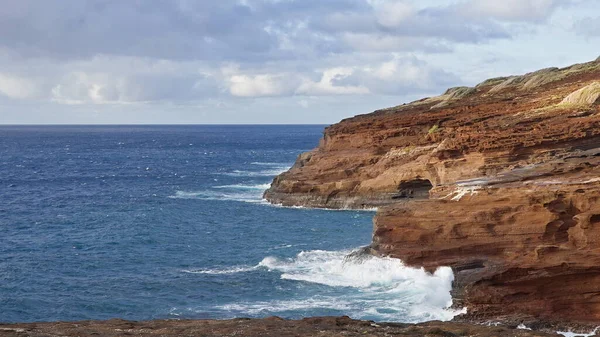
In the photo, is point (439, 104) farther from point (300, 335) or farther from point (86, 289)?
point (300, 335)

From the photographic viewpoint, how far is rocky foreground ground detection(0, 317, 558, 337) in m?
20.3

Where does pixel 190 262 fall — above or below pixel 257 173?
below

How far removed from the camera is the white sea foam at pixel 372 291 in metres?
35.1

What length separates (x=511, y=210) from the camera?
3438 centimetres

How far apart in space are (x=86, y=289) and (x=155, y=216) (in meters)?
25.3

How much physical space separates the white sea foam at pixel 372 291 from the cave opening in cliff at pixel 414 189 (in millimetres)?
19968

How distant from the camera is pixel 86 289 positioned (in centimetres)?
4053

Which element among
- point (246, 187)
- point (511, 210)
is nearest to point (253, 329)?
point (511, 210)

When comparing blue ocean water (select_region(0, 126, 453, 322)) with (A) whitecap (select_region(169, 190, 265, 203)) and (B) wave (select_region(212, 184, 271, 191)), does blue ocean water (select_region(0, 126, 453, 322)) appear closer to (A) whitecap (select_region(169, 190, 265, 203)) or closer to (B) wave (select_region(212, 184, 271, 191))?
(A) whitecap (select_region(169, 190, 265, 203))

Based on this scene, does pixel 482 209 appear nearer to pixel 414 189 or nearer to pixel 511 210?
pixel 511 210

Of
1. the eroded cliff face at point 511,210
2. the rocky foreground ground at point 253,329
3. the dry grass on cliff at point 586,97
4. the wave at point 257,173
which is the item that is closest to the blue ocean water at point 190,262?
the eroded cliff face at point 511,210

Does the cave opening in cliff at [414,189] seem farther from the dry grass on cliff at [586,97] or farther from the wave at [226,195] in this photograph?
the wave at [226,195]

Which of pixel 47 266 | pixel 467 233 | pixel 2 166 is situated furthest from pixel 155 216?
pixel 2 166

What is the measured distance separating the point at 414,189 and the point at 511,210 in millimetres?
29750
